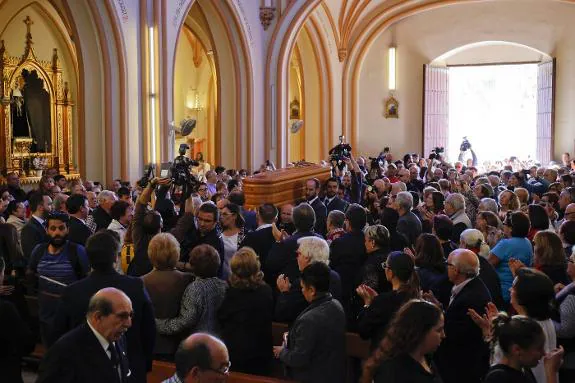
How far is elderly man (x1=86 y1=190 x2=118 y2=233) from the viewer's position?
7.73 meters

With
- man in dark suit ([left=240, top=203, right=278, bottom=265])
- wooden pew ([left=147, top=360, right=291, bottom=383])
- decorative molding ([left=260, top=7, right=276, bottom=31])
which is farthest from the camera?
decorative molding ([left=260, top=7, right=276, bottom=31])

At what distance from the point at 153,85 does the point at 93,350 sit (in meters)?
10.6


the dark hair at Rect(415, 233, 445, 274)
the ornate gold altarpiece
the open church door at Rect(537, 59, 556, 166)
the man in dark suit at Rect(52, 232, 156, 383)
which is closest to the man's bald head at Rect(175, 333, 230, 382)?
the man in dark suit at Rect(52, 232, 156, 383)

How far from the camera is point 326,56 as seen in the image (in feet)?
72.7

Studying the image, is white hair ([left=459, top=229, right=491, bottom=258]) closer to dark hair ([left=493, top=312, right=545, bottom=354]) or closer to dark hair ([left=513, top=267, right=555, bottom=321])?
dark hair ([left=513, top=267, right=555, bottom=321])

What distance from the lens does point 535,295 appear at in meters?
4.04

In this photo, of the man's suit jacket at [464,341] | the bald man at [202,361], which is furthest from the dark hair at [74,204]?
the bald man at [202,361]

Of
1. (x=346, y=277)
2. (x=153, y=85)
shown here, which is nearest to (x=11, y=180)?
(x=153, y=85)

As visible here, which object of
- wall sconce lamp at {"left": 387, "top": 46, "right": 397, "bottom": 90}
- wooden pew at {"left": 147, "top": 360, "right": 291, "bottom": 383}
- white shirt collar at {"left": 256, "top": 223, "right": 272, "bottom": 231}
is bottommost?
wooden pew at {"left": 147, "top": 360, "right": 291, "bottom": 383}

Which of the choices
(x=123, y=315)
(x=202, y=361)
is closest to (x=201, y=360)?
(x=202, y=361)

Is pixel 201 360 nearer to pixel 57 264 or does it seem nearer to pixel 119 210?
pixel 57 264

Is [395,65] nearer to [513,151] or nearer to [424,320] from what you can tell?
[513,151]

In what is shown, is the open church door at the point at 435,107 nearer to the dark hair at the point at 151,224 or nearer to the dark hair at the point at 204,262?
the dark hair at the point at 151,224

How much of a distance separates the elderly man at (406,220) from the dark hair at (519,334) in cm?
418
